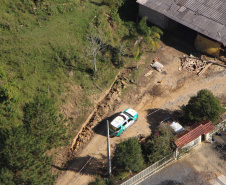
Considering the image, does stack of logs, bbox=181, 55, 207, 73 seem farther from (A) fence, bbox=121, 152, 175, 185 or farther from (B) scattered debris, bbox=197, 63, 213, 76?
(A) fence, bbox=121, 152, 175, 185

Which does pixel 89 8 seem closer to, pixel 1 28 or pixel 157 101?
pixel 1 28

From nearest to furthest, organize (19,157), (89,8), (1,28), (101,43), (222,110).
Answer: (19,157)
(222,110)
(1,28)
(101,43)
(89,8)

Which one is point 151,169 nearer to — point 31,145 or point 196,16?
point 31,145

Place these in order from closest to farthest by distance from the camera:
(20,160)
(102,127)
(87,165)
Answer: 1. (20,160)
2. (87,165)
3. (102,127)

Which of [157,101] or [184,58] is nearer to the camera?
[157,101]

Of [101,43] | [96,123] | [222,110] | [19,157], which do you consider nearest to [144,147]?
[96,123]

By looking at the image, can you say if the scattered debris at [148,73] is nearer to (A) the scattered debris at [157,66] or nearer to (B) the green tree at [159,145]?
(A) the scattered debris at [157,66]

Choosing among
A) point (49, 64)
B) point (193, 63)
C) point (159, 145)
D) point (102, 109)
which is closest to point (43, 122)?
point (102, 109)
